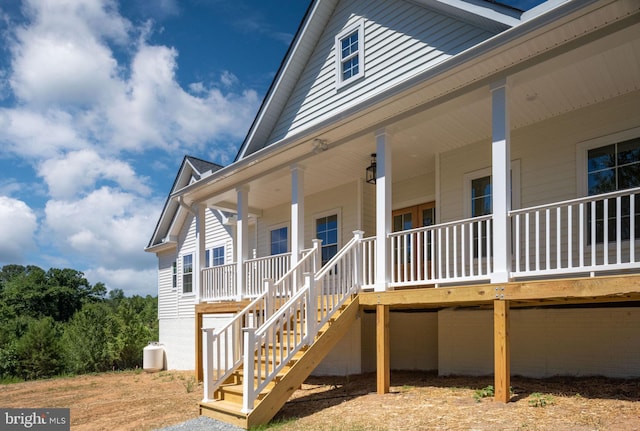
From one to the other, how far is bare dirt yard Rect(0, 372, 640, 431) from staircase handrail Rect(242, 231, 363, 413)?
605 millimetres

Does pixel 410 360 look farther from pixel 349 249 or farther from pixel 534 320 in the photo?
pixel 349 249

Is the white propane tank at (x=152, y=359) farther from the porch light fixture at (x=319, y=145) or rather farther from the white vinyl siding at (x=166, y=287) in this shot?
the porch light fixture at (x=319, y=145)

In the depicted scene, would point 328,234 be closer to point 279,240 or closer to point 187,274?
point 279,240

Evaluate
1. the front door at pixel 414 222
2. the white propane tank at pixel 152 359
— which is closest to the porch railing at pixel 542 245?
the front door at pixel 414 222

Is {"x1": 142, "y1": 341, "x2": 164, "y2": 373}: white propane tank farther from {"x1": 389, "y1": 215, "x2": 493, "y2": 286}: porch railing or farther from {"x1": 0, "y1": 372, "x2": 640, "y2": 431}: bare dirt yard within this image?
{"x1": 389, "y1": 215, "x2": 493, "y2": 286}: porch railing

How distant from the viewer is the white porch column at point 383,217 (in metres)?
8.34

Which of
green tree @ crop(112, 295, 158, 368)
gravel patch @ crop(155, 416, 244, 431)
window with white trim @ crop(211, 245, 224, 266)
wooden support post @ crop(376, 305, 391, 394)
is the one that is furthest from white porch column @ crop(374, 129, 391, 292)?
green tree @ crop(112, 295, 158, 368)

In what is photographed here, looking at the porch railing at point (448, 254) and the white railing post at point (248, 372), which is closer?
the white railing post at point (248, 372)

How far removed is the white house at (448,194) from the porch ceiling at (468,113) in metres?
0.04

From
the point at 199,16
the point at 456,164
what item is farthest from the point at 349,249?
the point at 199,16

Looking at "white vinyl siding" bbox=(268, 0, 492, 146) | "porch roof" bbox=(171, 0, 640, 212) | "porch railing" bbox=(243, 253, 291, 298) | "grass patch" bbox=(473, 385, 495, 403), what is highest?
"white vinyl siding" bbox=(268, 0, 492, 146)

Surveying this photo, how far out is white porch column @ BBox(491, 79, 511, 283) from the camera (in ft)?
22.2

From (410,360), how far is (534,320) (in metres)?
3.52

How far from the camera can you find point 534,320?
890 cm
